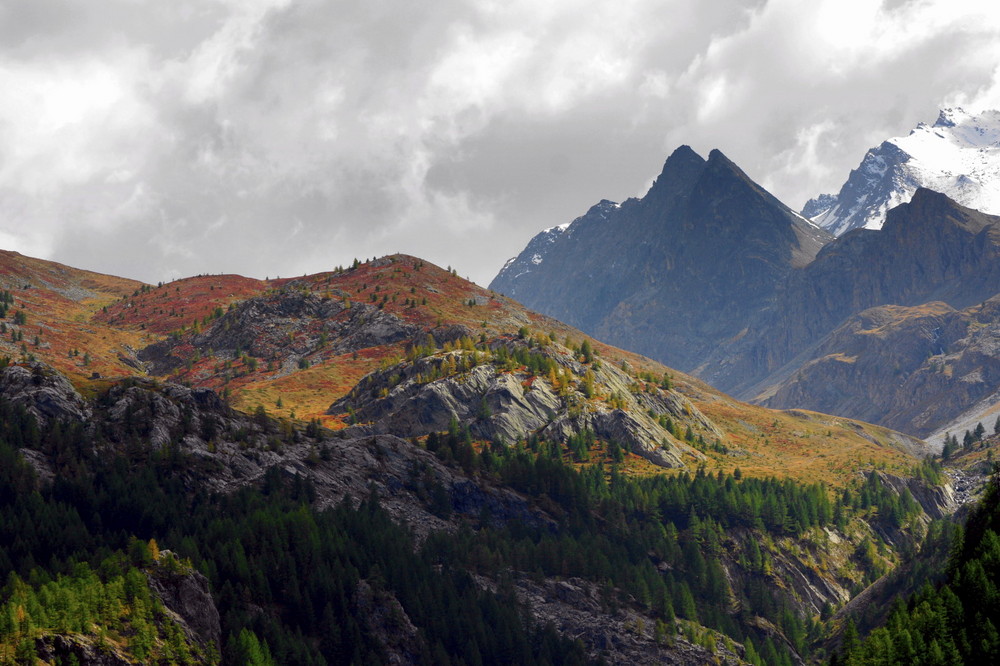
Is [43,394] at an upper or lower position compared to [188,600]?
upper

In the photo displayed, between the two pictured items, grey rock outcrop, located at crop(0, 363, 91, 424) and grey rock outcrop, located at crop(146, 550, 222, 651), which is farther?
grey rock outcrop, located at crop(0, 363, 91, 424)

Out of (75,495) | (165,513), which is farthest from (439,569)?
(75,495)

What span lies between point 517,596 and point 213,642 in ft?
208

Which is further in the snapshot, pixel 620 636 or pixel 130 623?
pixel 620 636

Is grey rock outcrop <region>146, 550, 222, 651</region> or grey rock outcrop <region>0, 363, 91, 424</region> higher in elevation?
grey rock outcrop <region>0, 363, 91, 424</region>

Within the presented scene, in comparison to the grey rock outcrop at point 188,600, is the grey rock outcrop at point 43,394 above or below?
above

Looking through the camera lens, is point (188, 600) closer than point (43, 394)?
Yes

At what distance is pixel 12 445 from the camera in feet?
570

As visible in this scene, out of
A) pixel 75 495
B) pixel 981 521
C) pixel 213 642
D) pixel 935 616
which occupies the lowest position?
pixel 213 642

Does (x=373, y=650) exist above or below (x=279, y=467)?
below

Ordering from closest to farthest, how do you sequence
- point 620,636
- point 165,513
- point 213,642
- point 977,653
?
point 977,653, point 213,642, point 165,513, point 620,636

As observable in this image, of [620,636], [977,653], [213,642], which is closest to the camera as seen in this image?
[977,653]

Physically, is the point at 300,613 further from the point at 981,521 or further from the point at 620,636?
the point at 981,521

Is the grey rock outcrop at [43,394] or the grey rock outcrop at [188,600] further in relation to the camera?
the grey rock outcrop at [43,394]
